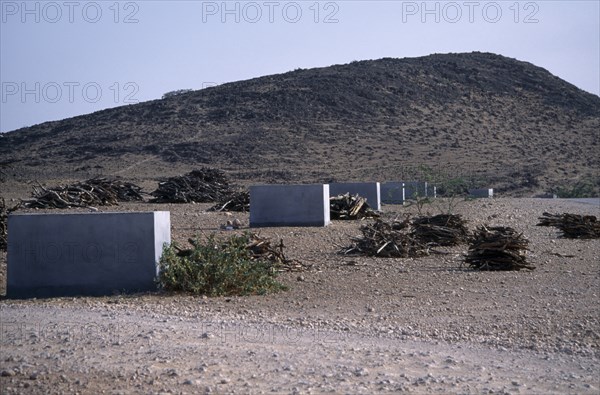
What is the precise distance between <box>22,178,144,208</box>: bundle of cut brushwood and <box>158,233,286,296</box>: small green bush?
48.6ft

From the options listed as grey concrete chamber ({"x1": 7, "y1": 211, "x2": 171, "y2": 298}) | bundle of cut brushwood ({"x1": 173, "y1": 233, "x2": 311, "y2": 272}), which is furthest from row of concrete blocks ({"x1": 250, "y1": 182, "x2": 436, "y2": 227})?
grey concrete chamber ({"x1": 7, "y1": 211, "x2": 171, "y2": 298})

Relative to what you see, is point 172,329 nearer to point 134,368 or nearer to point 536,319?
point 134,368

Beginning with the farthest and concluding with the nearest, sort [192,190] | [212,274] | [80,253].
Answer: [192,190], [212,274], [80,253]

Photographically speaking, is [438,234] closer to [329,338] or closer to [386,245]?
[386,245]

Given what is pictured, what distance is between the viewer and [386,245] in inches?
673

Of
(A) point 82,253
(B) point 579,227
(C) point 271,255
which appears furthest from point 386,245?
(A) point 82,253

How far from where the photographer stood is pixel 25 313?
10328 millimetres

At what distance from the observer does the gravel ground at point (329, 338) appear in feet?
24.2

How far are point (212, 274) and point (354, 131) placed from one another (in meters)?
58.1

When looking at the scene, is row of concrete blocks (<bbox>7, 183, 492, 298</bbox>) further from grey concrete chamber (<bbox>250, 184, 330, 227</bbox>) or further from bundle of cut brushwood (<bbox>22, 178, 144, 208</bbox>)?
bundle of cut brushwood (<bbox>22, 178, 144, 208</bbox>)

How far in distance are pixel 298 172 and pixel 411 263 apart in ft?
143

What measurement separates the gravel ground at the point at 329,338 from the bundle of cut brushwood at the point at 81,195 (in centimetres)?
1268

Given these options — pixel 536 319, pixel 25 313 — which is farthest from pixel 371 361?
pixel 25 313

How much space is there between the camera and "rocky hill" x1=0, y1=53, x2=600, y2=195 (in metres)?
61.2
